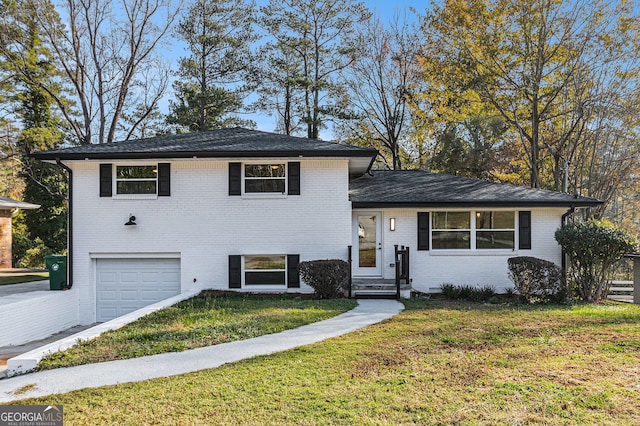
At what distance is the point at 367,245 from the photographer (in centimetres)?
1219

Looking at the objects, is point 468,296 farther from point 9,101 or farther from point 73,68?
point 9,101

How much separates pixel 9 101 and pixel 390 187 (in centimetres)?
2125

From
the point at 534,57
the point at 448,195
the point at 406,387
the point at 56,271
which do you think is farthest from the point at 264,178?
the point at 534,57

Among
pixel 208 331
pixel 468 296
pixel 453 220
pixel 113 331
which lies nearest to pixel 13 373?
pixel 113 331

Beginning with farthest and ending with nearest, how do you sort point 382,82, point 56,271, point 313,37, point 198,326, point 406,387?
point 313,37 → point 382,82 → point 56,271 → point 198,326 → point 406,387

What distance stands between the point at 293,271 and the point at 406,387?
7.24 meters

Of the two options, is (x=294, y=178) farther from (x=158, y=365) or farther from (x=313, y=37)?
(x=313, y=37)

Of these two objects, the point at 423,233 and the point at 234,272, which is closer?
the point at 234,272

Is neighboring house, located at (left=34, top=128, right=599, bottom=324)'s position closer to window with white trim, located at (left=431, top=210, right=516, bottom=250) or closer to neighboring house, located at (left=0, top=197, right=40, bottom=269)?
window with white trim, located at (left=431, top=210, right=516, bottom=250)

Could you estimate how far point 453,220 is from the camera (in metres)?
12.1

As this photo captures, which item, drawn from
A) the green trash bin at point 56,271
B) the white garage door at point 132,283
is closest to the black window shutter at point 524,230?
the white garage door at point 132,283

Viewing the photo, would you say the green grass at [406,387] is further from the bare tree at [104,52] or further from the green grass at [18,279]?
the bare tree at [104,52]

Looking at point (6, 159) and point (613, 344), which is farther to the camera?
point (6, 159)

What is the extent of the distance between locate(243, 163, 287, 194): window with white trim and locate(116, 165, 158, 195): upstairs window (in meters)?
2.71
